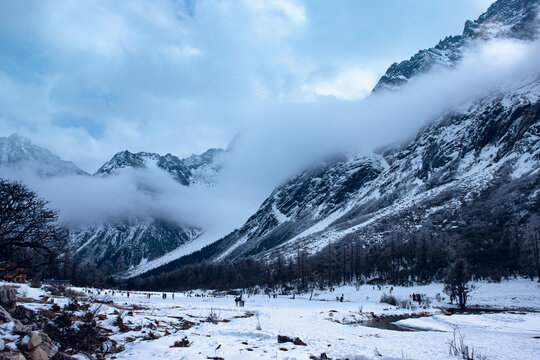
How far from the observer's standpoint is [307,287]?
3351 inches

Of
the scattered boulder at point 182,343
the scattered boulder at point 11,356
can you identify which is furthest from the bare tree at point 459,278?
the scattered boulder at point 11,356

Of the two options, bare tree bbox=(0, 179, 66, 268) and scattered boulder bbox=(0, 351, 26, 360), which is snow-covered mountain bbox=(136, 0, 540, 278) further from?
scattered boulder bbox=(0, 351, 26, 360)

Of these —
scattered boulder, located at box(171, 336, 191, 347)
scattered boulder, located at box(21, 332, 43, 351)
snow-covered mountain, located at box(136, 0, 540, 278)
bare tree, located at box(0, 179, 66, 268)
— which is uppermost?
snow-covered mountain, located at box(136, 0, 540, 278)

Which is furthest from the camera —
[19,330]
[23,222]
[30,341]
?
[23,222]

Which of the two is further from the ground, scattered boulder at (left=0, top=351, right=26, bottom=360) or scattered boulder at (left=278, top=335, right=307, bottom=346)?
scattered boulder at (left=0, top=351, right=26, bottom=360)

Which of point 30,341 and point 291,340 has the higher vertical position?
point 30,341

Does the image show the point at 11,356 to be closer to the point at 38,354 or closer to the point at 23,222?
the point at 38,354

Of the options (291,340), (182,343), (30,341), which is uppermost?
(30,341)

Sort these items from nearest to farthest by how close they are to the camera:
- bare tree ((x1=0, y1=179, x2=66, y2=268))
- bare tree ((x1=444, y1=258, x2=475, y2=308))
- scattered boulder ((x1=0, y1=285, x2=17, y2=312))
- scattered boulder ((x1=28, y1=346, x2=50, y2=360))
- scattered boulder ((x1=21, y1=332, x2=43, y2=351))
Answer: scattered boulder ((x1=28, y1=346, x2=50, y2=360))
scattered boulder ((x1=21, y1=332, x2=43, y2=351))
scattered boulder ((x1=0, y1=285, x2=17, y2=312))
bare tree ((x1=0, y1=179, x2=66, y2=268))
bare tree ((x1=444, y1=258, x2=475, y2=308))

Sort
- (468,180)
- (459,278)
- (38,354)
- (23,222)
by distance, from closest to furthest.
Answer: (38,354) → (23,222) → (459,278) → (468,180)

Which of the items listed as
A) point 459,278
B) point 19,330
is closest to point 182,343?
point 19,330

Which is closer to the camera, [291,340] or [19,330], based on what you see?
[19,330]

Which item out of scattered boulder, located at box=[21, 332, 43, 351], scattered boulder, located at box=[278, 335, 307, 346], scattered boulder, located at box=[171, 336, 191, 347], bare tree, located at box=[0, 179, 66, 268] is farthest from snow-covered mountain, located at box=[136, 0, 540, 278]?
scattered boulder, located at box=[21, 332, 43, 351]

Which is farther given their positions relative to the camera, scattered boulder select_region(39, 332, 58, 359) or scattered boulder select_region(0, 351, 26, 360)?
scattered boulder select_region(39, 332, 58, 359)
